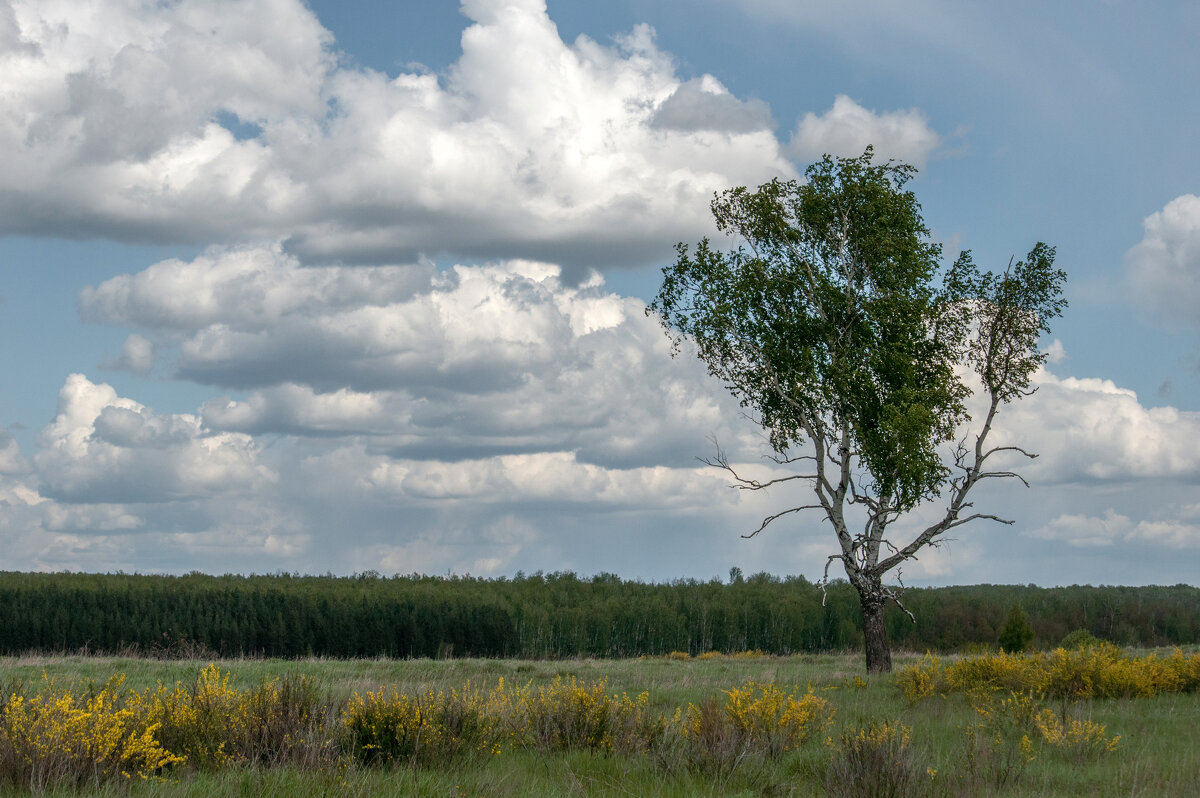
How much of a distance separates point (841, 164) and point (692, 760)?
19458mm

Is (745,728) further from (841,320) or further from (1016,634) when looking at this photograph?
(1016,634)

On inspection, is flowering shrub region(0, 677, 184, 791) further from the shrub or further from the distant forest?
the distant forest

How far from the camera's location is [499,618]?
80875 millimetres

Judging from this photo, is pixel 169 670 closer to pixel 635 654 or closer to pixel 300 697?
pixel 300 697

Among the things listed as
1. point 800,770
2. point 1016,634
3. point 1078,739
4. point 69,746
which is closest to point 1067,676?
point 1078,739

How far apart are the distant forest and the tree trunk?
116ft

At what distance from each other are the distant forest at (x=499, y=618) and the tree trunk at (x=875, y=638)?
3526 centimetres

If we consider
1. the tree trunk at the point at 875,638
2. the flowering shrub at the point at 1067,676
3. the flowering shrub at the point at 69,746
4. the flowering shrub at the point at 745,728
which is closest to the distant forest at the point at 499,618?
the tree trunk at the point at 875,638

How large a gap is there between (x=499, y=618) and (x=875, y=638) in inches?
2325

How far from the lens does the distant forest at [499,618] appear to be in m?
67.9

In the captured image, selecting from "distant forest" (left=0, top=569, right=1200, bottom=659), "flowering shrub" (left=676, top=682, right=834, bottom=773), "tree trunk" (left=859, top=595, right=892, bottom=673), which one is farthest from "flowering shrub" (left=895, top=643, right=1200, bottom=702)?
"distant forest" (left=0, top=569, right=1200, bottom=659)

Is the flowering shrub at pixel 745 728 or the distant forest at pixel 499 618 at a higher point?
the flowering shrub at pixel 745 728

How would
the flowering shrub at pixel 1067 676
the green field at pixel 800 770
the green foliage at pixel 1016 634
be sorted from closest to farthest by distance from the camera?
1. the green field at pixel 800 770
2. the flowering shrub at pixel 1067 676
3. the green foliage at pixel 1016 634

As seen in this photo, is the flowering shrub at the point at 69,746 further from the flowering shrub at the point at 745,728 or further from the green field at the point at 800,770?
the flowering shrub at the point at 745,728
